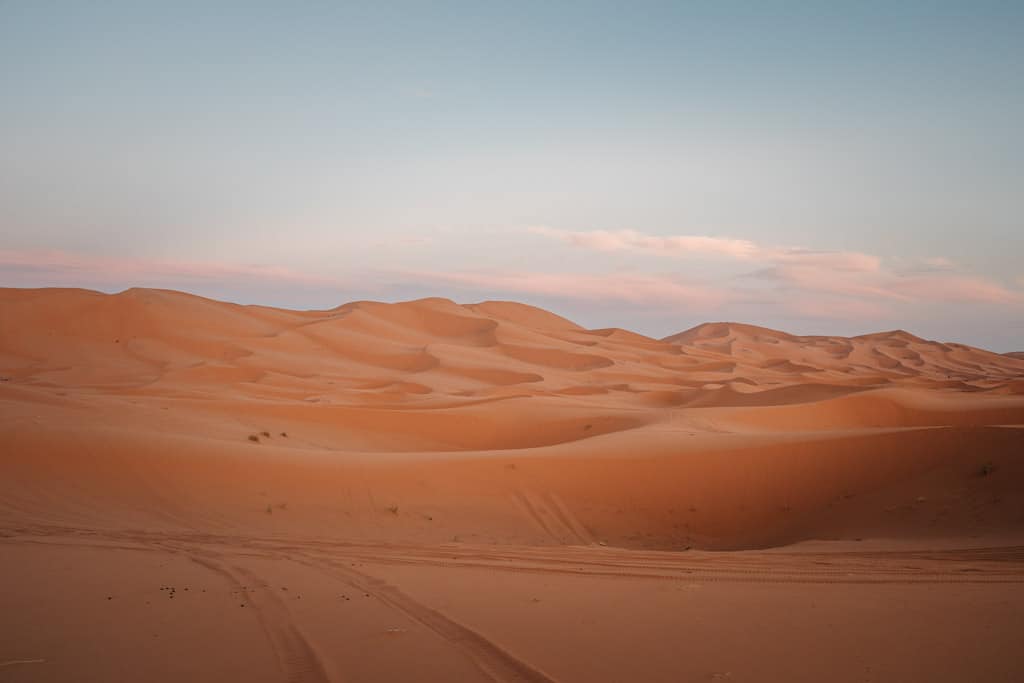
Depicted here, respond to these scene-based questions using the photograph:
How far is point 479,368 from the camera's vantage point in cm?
4769

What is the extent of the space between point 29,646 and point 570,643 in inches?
140

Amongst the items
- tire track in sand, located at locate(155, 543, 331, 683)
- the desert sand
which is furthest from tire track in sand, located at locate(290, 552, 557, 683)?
tire track in sand, located at locate(155, 543, 331, 683)

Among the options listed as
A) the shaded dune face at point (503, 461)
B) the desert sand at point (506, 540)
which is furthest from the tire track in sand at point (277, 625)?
the shaded dune face at point (503, 461)

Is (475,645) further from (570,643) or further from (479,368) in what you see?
(479,368)

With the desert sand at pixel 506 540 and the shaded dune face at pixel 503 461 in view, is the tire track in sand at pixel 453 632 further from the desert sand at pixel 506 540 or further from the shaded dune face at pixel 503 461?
the shaded dune face at pixel 503 461

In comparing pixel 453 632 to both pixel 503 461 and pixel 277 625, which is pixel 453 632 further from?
pixel 503 461

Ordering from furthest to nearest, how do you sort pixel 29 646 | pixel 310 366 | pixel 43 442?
pixel 310 366
pixel 43 442
pixel 29 646

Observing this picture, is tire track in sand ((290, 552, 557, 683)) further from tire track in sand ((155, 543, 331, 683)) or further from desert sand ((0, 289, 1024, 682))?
tire track in sand ((155, 543, 331, 683))

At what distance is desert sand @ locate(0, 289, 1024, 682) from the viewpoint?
189 inches

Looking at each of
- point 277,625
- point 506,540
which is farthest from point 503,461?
point 277,625

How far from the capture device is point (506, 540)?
11812 millimetres

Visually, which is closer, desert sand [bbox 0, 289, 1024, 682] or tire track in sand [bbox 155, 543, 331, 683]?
tire track in sand [bbox 155, 543, 331, 683]

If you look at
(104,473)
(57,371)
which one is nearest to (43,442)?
(104,473)

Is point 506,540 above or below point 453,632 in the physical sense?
below
